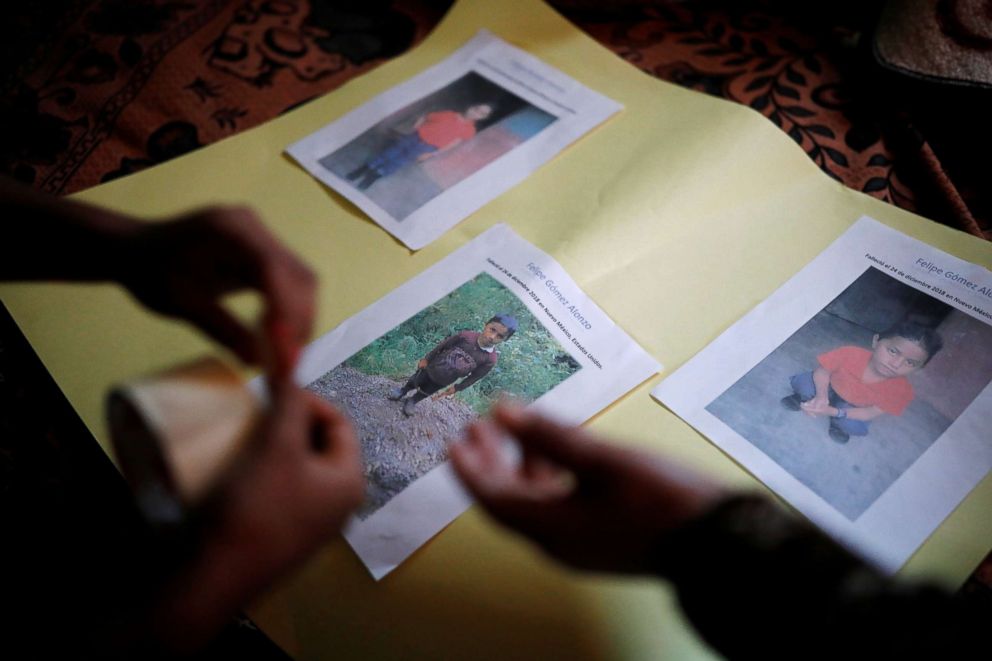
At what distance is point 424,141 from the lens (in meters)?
0.76

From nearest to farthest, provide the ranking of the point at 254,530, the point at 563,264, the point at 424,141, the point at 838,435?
the point at 254,530 < the point at 838,435 < the point at 563,264 < the point at 424,141

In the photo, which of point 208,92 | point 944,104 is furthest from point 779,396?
point 208,92

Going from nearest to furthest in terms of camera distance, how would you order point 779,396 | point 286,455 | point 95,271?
point 286,455
point 95,271
point 779,396

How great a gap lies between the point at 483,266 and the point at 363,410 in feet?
0.57

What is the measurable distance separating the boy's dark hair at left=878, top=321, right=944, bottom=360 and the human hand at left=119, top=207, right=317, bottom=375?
457mm

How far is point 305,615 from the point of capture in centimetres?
50

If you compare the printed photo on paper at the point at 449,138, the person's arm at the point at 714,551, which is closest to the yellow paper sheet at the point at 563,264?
the printed photo on paper at the point at 449,138

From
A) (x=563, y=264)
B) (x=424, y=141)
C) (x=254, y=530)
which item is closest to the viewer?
(x=254, y=530)

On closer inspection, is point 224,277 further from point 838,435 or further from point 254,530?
point 838,435

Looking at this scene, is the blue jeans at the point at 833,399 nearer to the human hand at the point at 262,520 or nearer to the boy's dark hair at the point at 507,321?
the boy's dark hair at the point at 507,321

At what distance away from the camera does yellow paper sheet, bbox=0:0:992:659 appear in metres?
0.49

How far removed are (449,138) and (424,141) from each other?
0.03m

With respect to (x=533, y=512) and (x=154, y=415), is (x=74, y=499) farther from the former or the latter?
(x=533, y=512)

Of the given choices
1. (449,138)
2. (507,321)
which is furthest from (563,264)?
(449,138)
